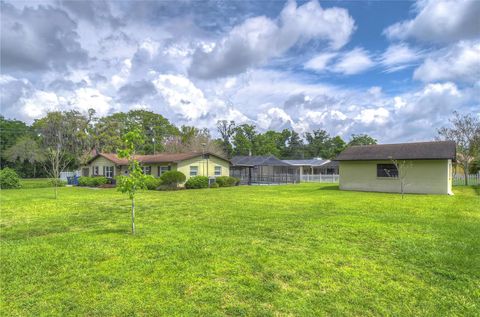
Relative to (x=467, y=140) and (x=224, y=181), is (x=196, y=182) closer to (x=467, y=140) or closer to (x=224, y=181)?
(x=224, y=181)

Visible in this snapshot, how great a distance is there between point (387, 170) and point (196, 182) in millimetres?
15438

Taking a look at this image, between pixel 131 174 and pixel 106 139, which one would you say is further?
pixel 106 139

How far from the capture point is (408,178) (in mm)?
20312

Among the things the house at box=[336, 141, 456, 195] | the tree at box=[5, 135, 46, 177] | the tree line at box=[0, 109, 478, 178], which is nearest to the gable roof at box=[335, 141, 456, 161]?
the house at box=[336, 141, 456, 195]

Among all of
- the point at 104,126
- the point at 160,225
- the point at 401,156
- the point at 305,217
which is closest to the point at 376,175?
the point at 401,156

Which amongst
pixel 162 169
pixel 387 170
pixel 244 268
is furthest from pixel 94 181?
pixel 244 268

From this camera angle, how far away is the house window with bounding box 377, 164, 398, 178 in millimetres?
20953

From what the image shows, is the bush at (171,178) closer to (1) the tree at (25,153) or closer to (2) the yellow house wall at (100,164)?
(2) the yellow house wall at (100,164)

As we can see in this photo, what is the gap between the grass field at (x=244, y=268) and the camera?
4055mm

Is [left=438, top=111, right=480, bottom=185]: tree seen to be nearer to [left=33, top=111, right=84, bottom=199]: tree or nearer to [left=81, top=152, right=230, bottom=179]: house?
[left=81, top=152, right=230, bottom=179]: house

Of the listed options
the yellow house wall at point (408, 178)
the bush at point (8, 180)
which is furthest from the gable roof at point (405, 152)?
the bush at point (8, 180)

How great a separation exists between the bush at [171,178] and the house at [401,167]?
530 inches

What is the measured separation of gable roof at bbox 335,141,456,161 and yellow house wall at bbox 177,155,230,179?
12445mm

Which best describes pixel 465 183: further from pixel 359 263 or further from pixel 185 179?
pixel 359 263
